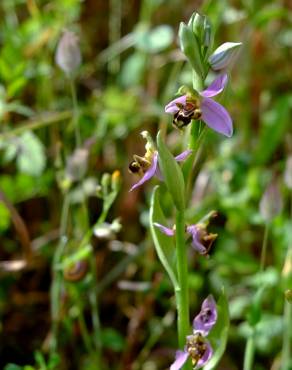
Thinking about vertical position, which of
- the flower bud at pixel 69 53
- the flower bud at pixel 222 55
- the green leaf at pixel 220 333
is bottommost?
the green leaf at pixel 220 333

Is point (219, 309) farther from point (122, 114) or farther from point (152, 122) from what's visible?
point (152, 122)

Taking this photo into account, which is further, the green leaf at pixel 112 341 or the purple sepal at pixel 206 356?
the green leaf at pixel 112 341

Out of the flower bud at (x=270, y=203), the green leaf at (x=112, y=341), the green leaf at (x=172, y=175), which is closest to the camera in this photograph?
the green leaf at (x=172, y=175)

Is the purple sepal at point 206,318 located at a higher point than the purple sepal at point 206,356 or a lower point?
higher

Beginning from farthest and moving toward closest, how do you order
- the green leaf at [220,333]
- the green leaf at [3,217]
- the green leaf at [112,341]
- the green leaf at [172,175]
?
the green leaf at [3,217] < the green leaf at [112,341] < the green leaf at [220,333] < the green leaf at [172,175]

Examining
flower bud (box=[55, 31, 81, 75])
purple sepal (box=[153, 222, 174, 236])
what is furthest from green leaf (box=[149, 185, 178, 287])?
flower bud (box=[55, 31, 81, 75])

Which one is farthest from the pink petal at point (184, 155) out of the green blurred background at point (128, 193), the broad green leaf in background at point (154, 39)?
the broad green leaf in background at point (154, 39)

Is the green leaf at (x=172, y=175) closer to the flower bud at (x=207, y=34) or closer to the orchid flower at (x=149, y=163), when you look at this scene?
the orchid flower at (x=149, y=163)

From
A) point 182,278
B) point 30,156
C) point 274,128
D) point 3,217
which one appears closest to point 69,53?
point 30,156
